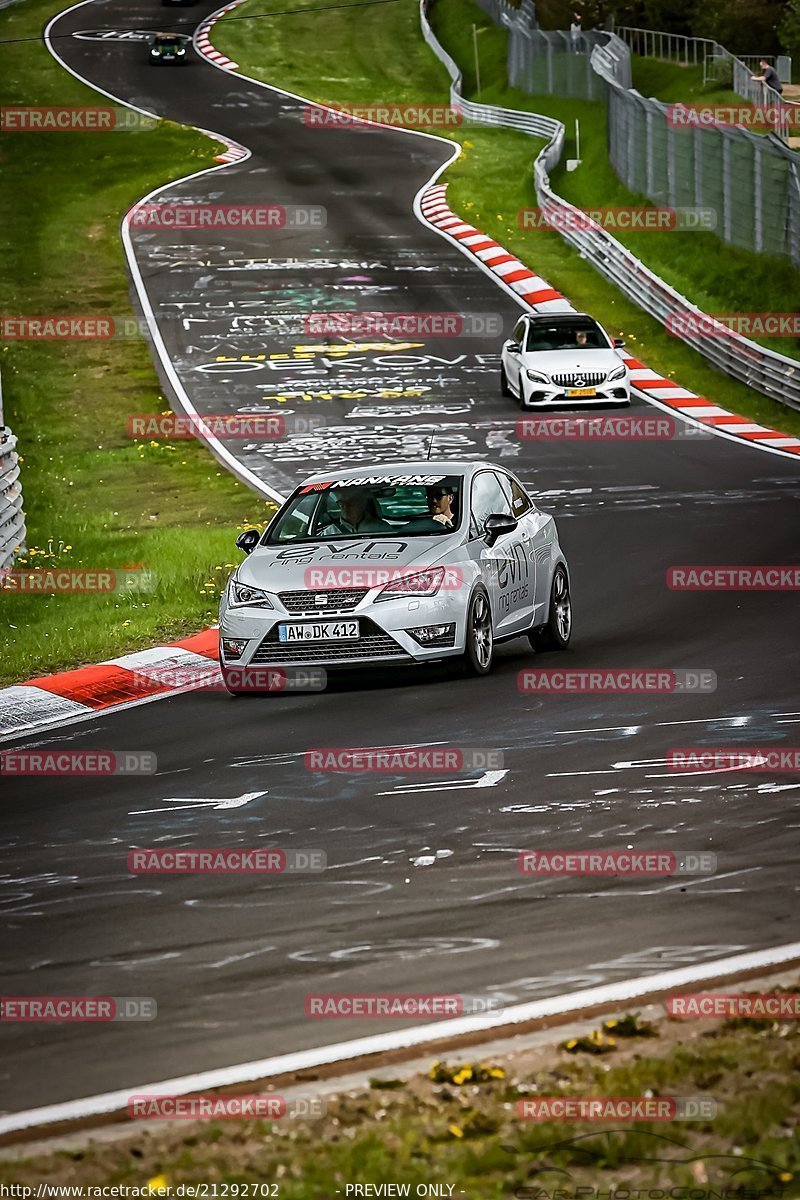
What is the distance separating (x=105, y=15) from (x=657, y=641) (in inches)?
2870

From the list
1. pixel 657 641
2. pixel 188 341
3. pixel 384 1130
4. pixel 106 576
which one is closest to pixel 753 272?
pixel 188 341

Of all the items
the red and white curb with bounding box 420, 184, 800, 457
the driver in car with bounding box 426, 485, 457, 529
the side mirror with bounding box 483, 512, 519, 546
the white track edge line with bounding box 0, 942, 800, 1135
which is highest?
the white track edge line with bounding box 0, 942, 800, 1135

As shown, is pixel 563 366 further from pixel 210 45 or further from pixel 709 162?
pixel 210 45

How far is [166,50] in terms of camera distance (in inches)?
2781

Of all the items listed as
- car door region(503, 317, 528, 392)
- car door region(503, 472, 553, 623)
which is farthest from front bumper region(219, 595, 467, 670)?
car door region(503, 317, 528, 392)

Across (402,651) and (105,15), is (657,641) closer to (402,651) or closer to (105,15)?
(402,651)

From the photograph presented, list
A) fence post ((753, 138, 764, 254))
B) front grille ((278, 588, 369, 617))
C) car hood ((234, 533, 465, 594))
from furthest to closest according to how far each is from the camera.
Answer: fence post ((753, 138, 764, 254)) < car hood ((234, 533, 465, 594)) < front grille ((278, 588, 369, 617))

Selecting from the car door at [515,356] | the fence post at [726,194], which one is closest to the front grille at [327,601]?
the car door at [515,356]

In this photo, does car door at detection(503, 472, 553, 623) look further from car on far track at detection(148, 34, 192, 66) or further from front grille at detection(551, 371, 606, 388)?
car on far track at detection(148, 34, 192, 66)

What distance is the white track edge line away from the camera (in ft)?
18.8

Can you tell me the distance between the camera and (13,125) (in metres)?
58.1

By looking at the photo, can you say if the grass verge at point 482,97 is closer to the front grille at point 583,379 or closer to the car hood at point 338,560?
the front grille at point 583,379

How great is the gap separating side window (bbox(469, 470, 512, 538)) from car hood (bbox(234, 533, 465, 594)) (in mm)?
282

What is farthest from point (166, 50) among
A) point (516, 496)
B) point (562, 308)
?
point (516, 496)
